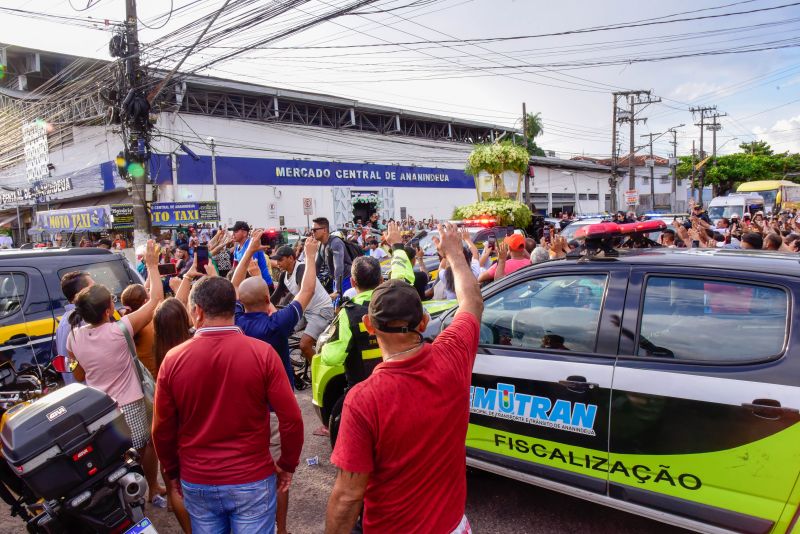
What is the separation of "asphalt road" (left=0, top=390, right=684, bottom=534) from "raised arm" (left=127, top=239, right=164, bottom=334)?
58.0 inches

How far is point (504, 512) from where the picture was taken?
3.39m

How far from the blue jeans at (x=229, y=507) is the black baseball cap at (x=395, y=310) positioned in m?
1.19

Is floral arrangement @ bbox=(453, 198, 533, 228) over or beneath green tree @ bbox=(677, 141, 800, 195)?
beneath

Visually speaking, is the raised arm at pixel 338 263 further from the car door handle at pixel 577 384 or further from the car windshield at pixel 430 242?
the car windshield at pixel 430 242

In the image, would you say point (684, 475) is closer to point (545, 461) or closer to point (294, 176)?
point (545, 461)

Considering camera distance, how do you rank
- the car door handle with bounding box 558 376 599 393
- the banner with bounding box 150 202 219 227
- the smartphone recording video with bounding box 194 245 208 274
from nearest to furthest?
the car door handle with bounding box 558 376 599 393 < the smartphone recording video with bounding box 194 245 208 274 < the banner with bounding box 150 202 219 227

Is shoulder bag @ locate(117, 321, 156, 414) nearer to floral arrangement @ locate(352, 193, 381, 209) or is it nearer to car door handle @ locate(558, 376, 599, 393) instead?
car door handle @ locate(558, 376, 599, 393)

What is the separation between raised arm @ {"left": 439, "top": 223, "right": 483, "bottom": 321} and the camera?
206cm

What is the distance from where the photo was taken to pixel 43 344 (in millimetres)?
5039

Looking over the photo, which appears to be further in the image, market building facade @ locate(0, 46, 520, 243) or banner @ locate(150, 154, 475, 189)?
banner @ locate(150, 154, 475, 189)

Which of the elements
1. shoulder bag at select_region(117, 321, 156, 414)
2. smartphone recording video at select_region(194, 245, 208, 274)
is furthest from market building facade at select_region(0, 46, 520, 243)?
shoulder bag at select_region(117, 321, 156, 414)

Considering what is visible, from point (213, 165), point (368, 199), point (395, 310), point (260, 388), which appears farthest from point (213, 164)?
point (395, 310)

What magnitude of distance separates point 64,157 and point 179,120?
8.39 metres

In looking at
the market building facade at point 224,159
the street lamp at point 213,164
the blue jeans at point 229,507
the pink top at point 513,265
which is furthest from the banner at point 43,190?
the blue jeans at point 229,507
